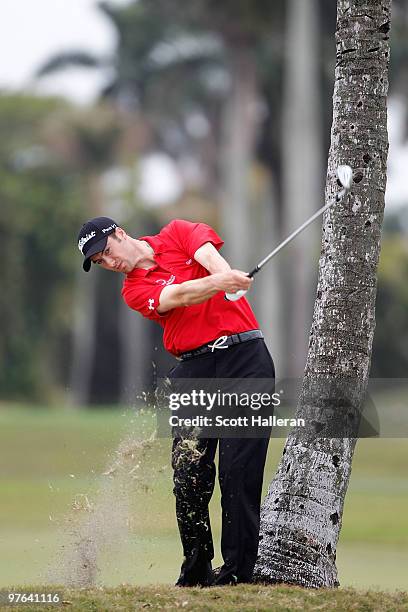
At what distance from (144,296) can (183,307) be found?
0.21 m

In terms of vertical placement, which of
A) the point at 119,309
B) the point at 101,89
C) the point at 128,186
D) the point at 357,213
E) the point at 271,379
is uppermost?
Result: the point at 101,89

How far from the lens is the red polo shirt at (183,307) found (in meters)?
7.35

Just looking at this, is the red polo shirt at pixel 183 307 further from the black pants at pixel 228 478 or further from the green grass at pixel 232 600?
the green grass at pixel 232 600

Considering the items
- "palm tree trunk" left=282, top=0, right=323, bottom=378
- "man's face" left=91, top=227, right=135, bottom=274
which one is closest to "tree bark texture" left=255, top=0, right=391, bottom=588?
"man's face" left=91, top=227, right=135, bottom=274

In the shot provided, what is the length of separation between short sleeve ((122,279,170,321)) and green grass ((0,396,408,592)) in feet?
3.17

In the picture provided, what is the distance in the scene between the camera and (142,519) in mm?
8219

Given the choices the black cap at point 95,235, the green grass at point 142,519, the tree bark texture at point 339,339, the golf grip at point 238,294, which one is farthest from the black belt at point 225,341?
the green grass at point 142,519

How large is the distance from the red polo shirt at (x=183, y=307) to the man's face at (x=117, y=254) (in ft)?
0.22

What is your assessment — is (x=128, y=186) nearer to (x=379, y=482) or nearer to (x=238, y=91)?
(x=238, y=91)

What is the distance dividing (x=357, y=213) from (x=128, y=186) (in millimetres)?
54418

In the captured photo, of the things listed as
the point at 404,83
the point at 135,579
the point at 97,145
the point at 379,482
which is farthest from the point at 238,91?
the point at 135,579

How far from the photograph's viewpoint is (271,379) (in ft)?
24.1

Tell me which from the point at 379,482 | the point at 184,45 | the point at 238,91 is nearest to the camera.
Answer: the point at 379,482

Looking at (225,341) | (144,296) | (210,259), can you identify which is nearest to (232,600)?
(225,341)
